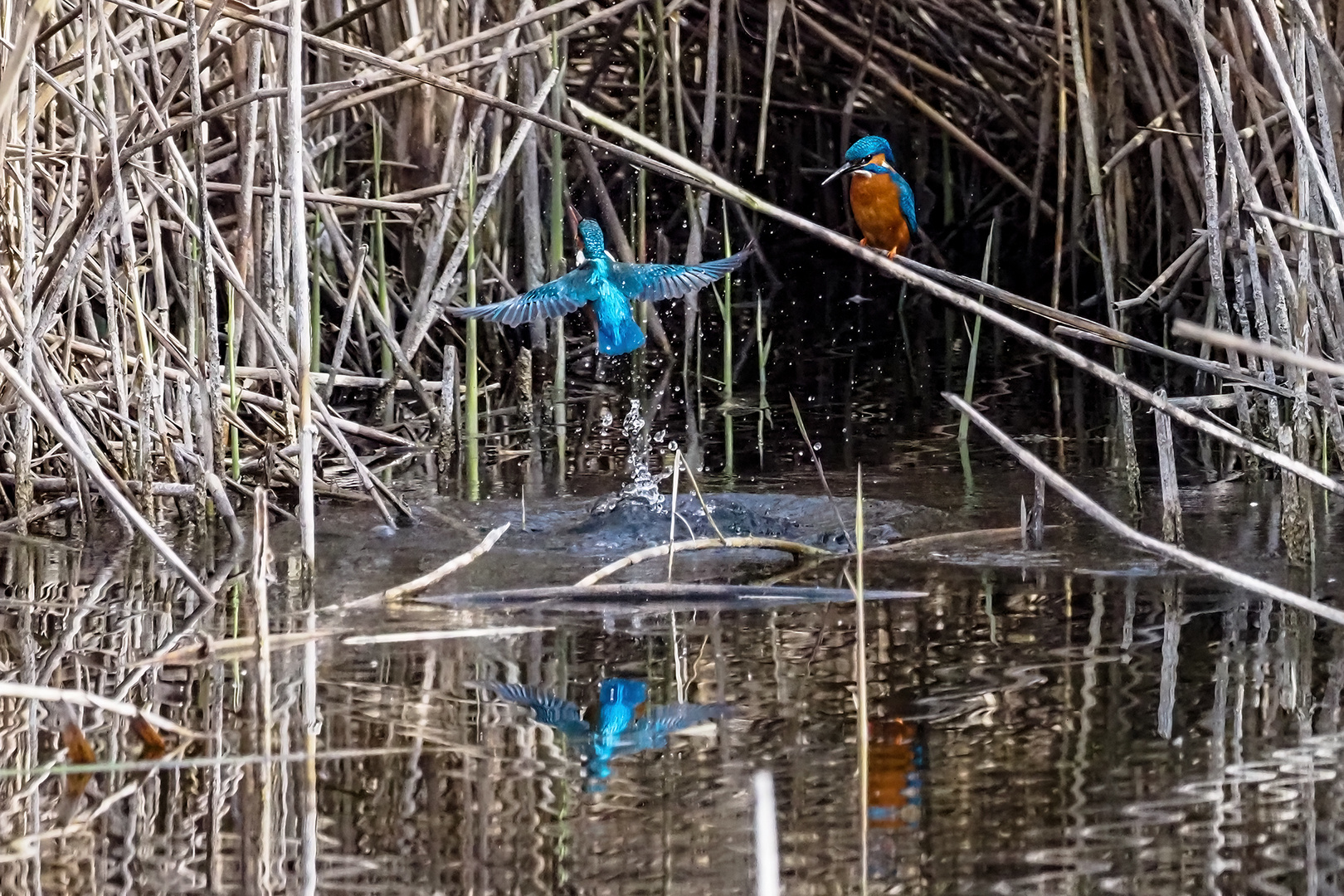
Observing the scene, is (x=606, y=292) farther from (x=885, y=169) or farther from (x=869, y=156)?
(x=869, y=156)

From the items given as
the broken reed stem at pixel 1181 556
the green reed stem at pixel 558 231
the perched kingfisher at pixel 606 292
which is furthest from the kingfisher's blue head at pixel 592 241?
the broken reed stem at pixel 1181 556

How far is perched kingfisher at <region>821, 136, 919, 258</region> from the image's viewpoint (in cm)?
607

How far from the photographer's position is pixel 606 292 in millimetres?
3971

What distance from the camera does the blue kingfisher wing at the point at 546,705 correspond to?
2.33 m

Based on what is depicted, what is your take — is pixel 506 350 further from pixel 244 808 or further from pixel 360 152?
pixel 244 808

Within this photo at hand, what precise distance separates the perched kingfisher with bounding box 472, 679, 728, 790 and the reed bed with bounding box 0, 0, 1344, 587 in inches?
24.8

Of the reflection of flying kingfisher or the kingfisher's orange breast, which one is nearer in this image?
the reflection of flying kingfisher

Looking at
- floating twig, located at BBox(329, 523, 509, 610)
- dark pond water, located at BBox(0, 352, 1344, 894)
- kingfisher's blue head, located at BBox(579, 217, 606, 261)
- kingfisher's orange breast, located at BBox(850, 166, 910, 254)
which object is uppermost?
kingfisher's orange breast, located at BBox(850, 166, 910, 254)

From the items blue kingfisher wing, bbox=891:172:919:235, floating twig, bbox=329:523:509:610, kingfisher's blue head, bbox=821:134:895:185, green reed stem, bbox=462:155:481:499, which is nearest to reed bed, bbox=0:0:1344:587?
green reed stem, bbox=462:155:481:499

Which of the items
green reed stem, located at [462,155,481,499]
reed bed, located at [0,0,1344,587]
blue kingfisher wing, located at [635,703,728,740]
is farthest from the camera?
green reed stem, located at [462,155,481,499]

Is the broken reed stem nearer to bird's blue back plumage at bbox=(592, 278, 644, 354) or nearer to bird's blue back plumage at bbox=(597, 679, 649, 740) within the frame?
bird's blue back plumage at bbox=(597, 679, 649, 740)

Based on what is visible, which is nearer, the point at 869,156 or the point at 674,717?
the point at 674,717

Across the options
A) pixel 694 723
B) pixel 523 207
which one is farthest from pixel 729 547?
pixel 523 207

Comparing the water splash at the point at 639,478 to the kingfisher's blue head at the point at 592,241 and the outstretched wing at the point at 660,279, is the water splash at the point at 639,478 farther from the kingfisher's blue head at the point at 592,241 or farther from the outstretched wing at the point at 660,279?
the kingfisher's blue head at the point at 592,241
